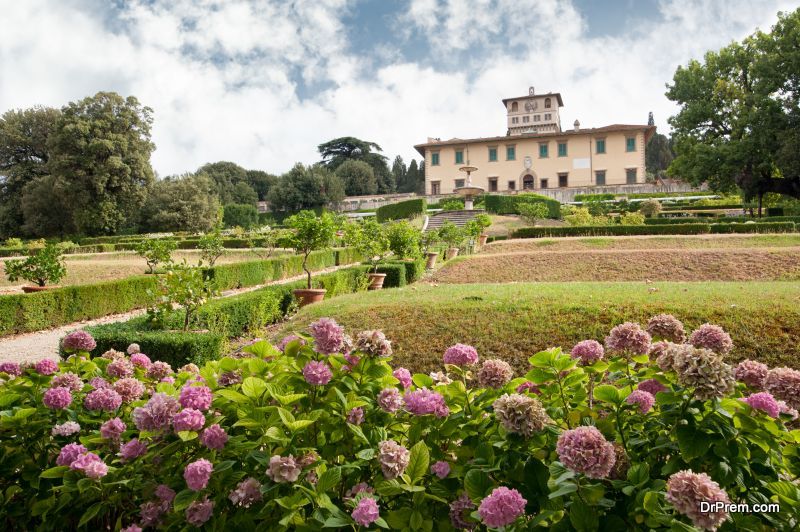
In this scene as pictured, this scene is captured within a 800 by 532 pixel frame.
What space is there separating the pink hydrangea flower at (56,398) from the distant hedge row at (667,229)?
19.2 metres

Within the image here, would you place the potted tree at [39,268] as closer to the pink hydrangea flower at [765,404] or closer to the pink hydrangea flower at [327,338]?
the pink hydrangea flower at [327,338]

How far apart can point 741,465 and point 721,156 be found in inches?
1165

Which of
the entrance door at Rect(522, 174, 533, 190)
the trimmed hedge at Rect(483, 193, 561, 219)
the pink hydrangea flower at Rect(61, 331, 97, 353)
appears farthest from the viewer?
the entrance door at Rect(522, 174, 533, 190)

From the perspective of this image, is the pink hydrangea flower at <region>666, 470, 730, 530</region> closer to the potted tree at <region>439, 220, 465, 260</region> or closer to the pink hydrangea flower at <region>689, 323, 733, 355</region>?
the pink hydrangea flower at <region>689, 323, 733, 355</region>

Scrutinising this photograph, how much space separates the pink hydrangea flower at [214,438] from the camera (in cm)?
152

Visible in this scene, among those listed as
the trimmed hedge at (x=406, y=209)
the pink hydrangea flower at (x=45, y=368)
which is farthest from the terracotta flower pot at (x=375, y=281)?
the trimmed hedge at (x=406, y=209)

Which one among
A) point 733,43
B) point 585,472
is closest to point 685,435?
point 585,472

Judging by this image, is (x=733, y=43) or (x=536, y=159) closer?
(x=733, y=43)

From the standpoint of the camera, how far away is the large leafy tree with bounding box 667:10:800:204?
24.2 m

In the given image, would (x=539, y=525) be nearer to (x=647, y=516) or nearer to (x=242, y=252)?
(x=647, y=516)

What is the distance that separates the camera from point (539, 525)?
4.45ft

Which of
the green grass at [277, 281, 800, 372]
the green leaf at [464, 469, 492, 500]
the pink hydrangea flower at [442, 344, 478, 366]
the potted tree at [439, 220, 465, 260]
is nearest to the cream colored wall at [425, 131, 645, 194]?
the potted tree at [439, 220, 465, 260]

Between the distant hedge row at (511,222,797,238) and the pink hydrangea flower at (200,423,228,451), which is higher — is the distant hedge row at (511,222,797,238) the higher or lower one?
the lower one

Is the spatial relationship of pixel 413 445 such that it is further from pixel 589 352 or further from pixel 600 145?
pixel 600 145
